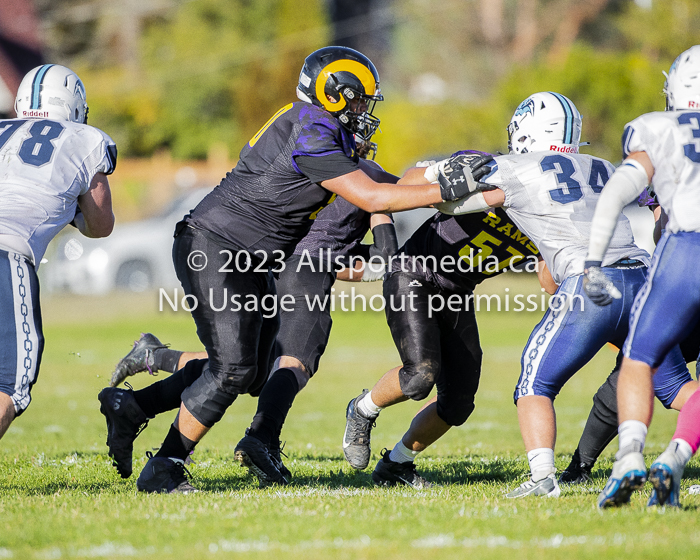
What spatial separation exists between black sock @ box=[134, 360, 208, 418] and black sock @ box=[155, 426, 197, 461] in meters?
0.41

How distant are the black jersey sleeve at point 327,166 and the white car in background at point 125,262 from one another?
1397 centimetres

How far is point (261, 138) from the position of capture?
400 centimetres

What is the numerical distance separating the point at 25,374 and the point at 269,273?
1.23 meters

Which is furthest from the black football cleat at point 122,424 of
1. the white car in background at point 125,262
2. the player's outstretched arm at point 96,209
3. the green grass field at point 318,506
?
the white car in background at point 125,262

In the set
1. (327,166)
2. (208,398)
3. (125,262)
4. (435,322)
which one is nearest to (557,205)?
(435,322)

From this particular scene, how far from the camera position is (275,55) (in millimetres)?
29484

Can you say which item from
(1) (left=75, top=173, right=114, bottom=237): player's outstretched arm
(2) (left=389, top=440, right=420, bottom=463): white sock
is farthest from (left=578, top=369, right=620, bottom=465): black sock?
(1) (left=75, top=173, right=114, bottom=237): player's outstretched arm

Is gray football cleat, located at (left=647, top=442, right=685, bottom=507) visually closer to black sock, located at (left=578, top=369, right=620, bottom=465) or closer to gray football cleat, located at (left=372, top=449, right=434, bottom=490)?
black sock, located at (left=578, top=369, right=620, bottom=465)

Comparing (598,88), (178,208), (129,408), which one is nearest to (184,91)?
(178,208)

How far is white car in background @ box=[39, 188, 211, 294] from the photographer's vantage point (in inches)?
698

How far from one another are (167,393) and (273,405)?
561 millimetres

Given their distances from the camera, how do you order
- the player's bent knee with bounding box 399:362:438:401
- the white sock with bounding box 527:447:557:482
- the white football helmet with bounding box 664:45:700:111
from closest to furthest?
1. the white football helmet with bounding box 664:45:700:111
2. the white sock with bounding box 527:447:557:482
3. the player's bent knee with bounding box 399:362:438:401

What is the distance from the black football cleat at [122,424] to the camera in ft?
14.3

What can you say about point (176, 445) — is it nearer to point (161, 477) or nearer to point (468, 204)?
point (161, 477)
